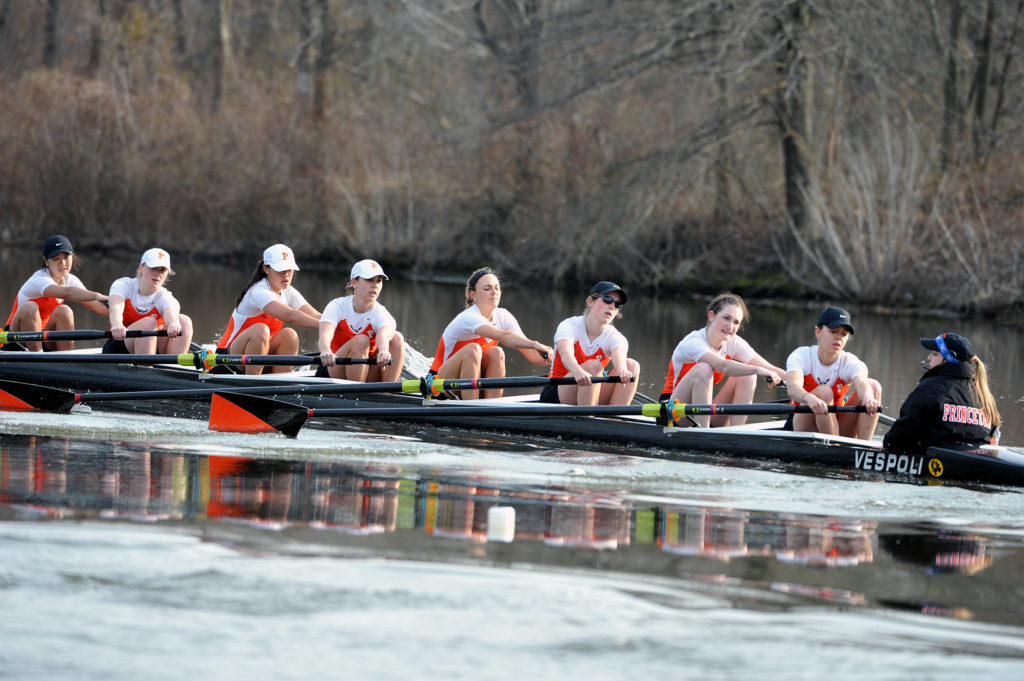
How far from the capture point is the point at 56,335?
11672mm

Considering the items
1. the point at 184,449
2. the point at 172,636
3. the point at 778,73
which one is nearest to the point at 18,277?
Answer: the point at 778,73

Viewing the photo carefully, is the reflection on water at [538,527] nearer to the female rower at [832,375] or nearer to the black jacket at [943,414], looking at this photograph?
the black jacket at [943,414]

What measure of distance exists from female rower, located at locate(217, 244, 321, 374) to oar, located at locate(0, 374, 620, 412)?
0.47 m

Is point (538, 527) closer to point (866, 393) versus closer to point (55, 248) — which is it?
point (866, 393)

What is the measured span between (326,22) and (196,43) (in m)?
4.80

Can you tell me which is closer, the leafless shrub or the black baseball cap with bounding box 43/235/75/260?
the black baseball cap with bounding box 43/235/75/260

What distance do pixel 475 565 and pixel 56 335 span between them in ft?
22.6

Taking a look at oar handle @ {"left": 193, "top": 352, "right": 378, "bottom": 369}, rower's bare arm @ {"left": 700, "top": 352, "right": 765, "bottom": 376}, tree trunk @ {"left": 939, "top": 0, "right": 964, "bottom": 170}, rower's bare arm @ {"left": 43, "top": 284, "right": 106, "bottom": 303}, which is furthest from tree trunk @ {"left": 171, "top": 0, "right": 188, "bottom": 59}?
rower's bare arm @ {"left": 700, "top": 352, "right": 765, "bottom": 376}

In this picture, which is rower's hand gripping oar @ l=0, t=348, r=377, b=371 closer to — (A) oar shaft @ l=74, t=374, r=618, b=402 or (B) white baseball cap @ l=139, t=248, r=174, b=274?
(A) oar shaft @ l=74, t=374, r=618, b=402

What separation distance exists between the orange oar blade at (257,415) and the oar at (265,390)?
0.10 metres

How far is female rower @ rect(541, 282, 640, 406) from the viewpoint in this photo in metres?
9.72

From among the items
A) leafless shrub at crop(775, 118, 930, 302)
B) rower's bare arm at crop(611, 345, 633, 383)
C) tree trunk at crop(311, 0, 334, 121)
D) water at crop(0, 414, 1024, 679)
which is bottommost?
water at crop(0, 414, 1024, 679)

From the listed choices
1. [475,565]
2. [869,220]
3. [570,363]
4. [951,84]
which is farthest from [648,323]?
[475,565]

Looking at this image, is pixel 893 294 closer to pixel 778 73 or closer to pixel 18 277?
pixel 778 73
